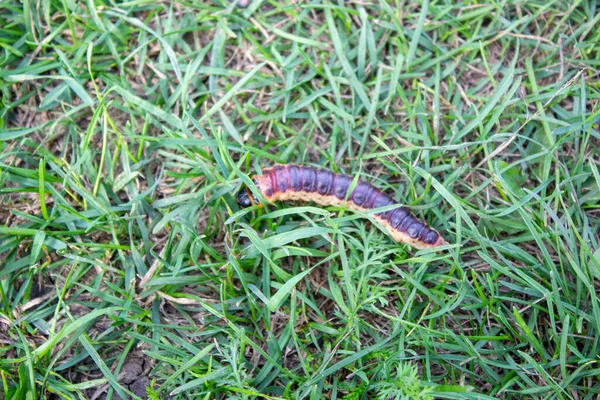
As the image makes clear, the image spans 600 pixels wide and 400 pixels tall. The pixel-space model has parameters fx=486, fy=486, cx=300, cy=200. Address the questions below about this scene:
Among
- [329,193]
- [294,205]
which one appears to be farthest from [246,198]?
[329,193]

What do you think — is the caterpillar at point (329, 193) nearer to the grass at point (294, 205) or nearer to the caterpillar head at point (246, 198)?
the caterpillar head at point (246, 198)

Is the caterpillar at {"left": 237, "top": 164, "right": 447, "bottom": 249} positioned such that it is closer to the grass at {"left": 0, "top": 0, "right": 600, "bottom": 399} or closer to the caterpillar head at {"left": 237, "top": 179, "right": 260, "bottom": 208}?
the caterpillar head at {"left": 237, "top": 179, "right": 260, "bottom": 208}

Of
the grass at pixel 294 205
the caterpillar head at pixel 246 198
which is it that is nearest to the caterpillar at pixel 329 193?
the caterpillar head at pixel 246 198

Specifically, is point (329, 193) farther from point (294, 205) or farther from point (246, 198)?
point (246, 198)

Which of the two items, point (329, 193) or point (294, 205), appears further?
point (294, 205)

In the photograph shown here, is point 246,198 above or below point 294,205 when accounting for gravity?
above

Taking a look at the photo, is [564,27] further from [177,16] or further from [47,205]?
[47,205]

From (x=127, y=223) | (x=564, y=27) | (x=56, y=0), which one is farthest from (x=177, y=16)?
(x=564, y=27)
